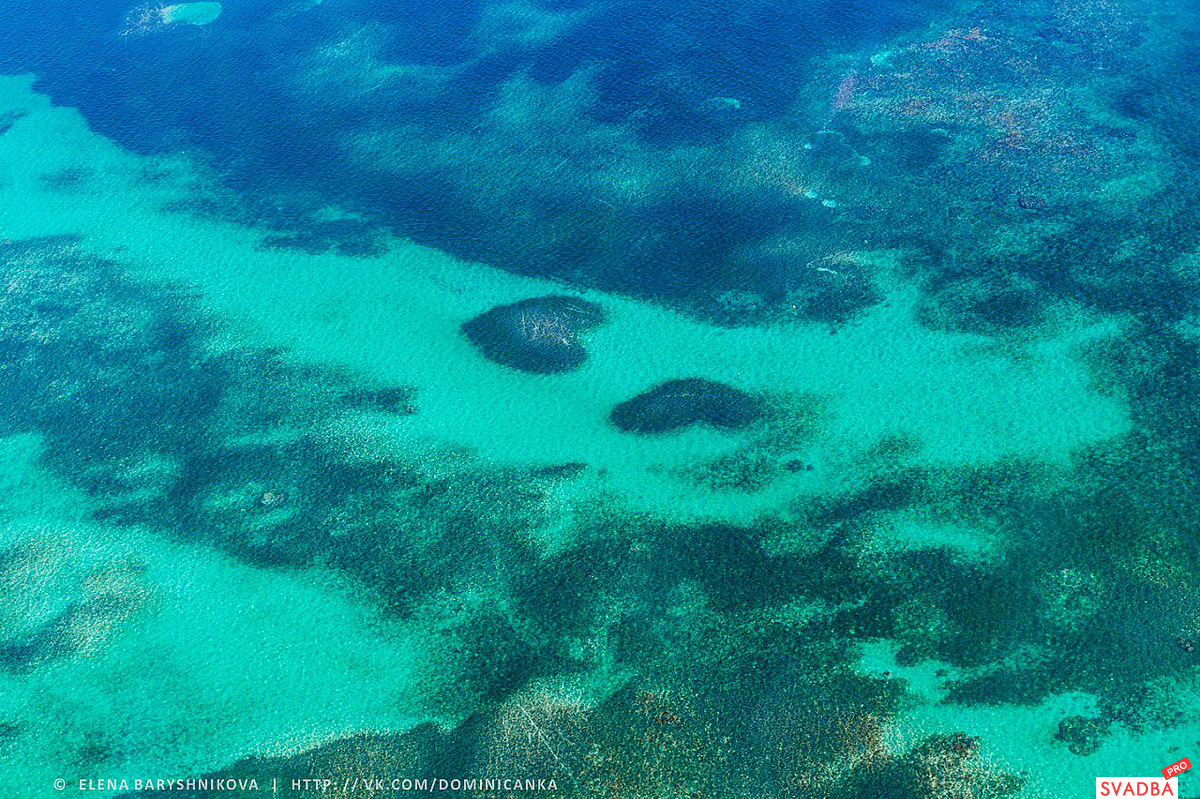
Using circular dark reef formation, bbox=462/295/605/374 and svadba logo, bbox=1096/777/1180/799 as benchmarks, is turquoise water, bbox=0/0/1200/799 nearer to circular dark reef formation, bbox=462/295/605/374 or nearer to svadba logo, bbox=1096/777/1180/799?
circular dark reef formation, bbox=462/295/605/374

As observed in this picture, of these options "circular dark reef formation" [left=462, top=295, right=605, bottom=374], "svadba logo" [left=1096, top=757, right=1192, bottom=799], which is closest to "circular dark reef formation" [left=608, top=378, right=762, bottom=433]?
"circular dark reef formation" [left=462, top=295, right=605, bottom=374]

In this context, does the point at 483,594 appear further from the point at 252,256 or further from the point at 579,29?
the point at 579,29

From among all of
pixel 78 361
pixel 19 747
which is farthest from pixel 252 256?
pixel 19 747

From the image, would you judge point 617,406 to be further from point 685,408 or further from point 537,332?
point 537,332

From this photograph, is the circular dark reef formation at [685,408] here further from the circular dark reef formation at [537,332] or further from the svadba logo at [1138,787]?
the svadba logo at [1138,787]

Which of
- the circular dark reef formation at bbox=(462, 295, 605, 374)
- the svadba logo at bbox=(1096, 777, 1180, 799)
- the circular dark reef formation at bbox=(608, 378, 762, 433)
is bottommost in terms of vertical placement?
the svadba logo at bbox=(1096, 777, 1180, 799)
